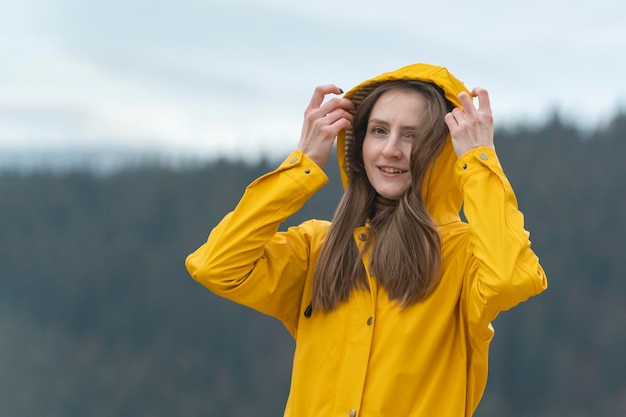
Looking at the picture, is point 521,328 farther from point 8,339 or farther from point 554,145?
Answer: point 8,339

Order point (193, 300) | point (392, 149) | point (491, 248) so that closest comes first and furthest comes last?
point (491, 248)
point (392, 149)
point (193, 300)

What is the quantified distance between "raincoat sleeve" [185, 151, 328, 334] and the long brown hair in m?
0.10

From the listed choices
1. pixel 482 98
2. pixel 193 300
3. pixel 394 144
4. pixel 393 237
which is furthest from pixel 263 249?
pixel 193 300

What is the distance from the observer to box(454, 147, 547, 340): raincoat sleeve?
257 centimetres

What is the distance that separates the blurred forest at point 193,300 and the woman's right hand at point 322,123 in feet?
120

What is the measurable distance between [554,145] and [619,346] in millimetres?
9685

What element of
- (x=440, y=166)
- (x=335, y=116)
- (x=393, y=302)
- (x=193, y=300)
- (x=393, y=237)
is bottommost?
(x=193, y=300)

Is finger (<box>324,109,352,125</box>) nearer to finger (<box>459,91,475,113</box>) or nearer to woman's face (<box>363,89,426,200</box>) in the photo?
woman's face (<box>363,89,426,200</box>)

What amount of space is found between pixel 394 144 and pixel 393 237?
0.27m

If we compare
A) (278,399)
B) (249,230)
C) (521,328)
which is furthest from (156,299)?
(249,230)

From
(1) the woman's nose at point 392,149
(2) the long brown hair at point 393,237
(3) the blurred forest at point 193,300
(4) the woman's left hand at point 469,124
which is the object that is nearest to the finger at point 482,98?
(4) the woman's left hand at point 469,124

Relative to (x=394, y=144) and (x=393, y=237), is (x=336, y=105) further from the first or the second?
(x=393, y=237)

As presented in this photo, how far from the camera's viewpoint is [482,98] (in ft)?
9.32

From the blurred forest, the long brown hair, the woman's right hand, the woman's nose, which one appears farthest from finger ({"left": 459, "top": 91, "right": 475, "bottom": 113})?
the blurred forest
